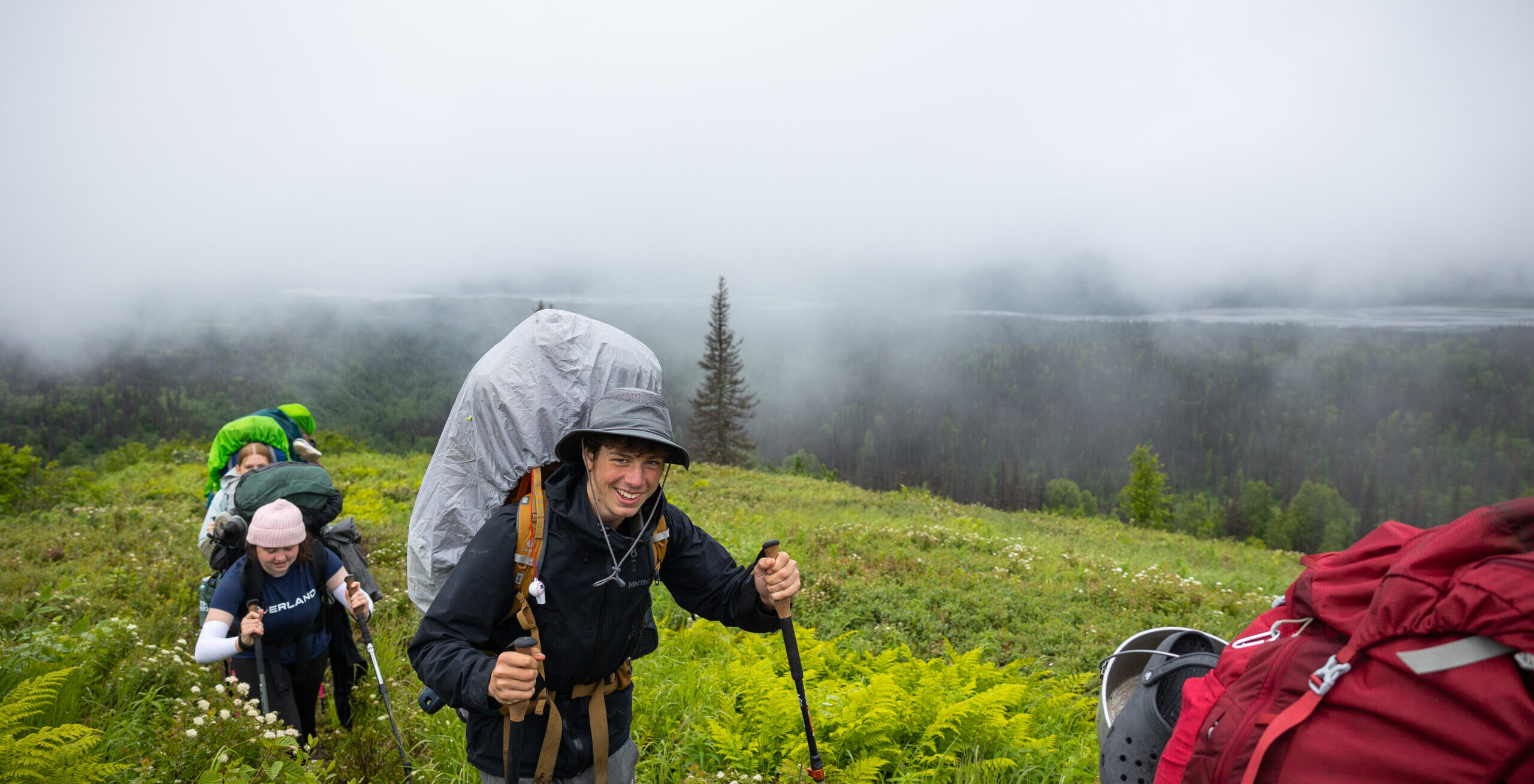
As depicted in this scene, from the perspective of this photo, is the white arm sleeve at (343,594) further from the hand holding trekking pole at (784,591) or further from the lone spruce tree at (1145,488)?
the lone spruce tree at (1145,488)

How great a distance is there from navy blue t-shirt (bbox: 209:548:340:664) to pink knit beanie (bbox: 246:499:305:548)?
0.24m

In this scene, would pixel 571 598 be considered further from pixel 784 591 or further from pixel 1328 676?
pixel 1328 676

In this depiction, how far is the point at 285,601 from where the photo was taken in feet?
15.7

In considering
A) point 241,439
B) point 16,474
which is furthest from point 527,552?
point 16,474

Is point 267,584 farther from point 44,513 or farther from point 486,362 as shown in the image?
point 44,513

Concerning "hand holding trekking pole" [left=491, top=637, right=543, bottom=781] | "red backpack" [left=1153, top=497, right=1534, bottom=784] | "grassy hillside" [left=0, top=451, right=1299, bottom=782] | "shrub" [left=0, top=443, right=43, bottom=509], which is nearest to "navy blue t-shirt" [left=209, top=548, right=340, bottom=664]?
"grassy hillside" [left=0, top=451, right=1299, bottom=782]

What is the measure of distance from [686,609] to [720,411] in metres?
51.4

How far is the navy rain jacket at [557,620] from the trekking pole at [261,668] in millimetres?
2434

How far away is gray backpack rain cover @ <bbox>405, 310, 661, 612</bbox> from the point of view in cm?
290

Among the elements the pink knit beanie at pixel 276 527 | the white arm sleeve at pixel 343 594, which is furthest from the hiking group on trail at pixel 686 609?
the white arm sleeve at pixel 343 594

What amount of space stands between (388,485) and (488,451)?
1906 cm

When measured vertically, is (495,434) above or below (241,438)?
above

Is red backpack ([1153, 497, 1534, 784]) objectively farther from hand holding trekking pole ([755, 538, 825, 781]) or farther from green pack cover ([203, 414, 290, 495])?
green pack cover ([203, 414, 290, 495])

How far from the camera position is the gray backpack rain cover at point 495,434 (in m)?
2.90
